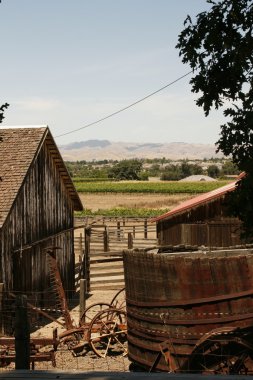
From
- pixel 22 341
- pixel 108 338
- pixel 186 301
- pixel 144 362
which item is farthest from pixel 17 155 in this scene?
pixel 22 341

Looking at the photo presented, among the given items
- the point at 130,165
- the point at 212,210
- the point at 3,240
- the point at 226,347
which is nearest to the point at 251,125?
the point at 226,347

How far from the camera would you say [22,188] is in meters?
18.6

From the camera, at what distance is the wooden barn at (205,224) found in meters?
23.2

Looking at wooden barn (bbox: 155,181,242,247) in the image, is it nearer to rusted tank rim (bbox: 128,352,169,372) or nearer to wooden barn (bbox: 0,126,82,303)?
wooden barn (bbox: 0,126,82,303)

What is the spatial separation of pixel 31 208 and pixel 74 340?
18.8 ft

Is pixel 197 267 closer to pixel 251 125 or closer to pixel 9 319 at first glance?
pixel 251 125

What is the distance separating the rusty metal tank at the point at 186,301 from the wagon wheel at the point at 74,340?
8.83 feet

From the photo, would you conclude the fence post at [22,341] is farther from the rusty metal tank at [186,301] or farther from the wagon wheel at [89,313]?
the wagon wheel at [89,313]

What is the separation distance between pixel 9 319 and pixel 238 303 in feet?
28.1

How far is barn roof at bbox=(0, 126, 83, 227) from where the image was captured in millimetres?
17984

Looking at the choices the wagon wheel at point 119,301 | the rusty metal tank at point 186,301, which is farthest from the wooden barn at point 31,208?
the rusty metal tank at point 186,301

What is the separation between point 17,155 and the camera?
65.0 ft

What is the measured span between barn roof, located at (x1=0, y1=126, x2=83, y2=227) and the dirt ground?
157 ft

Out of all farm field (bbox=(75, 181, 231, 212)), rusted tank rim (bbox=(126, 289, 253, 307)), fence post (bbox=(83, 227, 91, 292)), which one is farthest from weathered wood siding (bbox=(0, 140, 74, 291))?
farm field (bbox=(75, 181, 231, 212))
